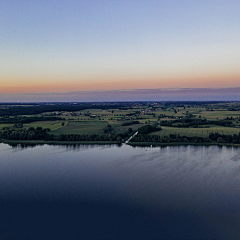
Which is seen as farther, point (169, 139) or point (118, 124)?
point (118, 124)

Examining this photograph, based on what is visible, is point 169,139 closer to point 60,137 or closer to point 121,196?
point 60,137

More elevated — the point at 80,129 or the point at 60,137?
the point at 80,129

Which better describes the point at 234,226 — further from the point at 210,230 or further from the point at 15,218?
the point at 15,218

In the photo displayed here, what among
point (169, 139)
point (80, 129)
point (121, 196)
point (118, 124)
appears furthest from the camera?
point (118, 124)

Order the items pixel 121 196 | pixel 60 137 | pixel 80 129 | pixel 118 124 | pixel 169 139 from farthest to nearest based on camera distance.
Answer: pixel 118 124 < pixel 80 129 < pixel 60 137 < pixel 169 139 < pixel 121 196

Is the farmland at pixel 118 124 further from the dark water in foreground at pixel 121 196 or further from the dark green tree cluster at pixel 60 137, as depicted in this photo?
the dark water in foreground at pixel 121 196

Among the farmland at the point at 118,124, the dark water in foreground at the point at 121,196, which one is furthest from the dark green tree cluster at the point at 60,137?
the dark water in foreground at the point at 121,196

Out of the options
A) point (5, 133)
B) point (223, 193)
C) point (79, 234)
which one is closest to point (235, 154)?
point (223, 193)

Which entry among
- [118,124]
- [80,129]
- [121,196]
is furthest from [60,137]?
[121,196]
